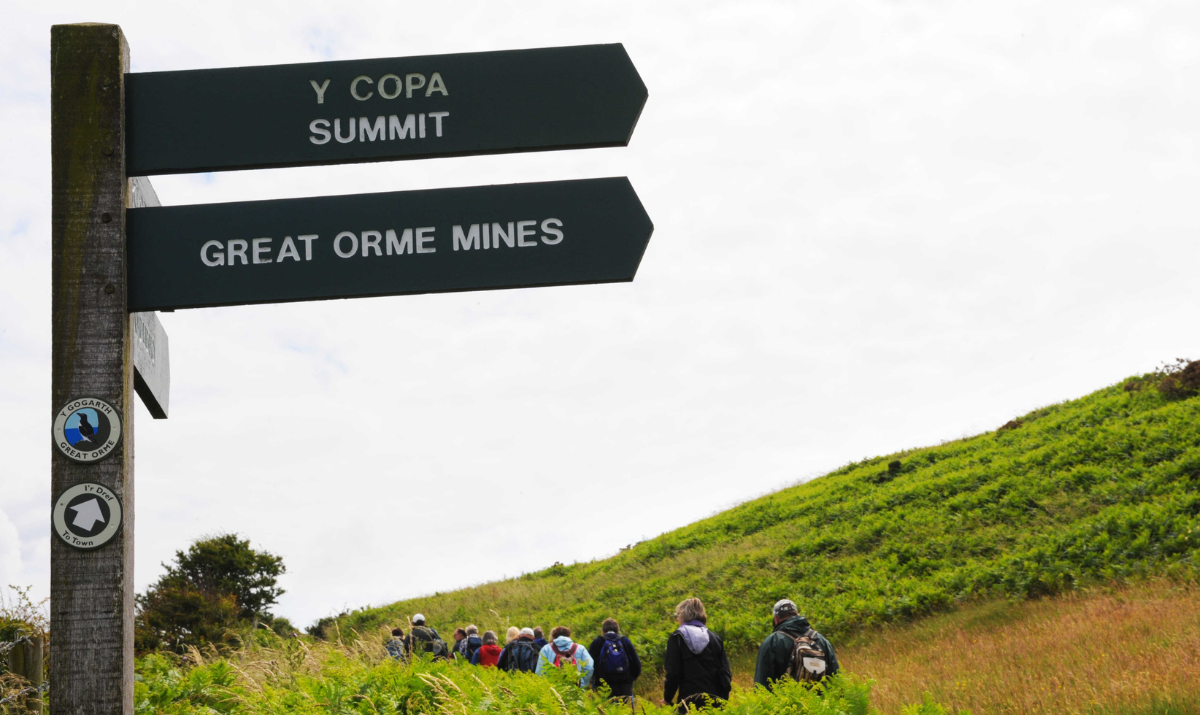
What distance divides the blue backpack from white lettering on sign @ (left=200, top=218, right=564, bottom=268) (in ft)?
25.2

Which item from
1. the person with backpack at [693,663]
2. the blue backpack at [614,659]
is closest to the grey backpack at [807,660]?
the person with backpack at [693,663]

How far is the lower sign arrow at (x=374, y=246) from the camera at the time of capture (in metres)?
4.14

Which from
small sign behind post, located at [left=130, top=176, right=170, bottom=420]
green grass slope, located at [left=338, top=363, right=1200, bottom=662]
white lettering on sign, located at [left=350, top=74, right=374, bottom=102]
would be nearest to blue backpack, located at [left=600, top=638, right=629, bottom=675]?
small sign behind post, located at [left=130, top=176, right=170, bottom=420]

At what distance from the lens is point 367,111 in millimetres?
4332

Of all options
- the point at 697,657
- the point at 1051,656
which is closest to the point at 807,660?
the point at 697,657

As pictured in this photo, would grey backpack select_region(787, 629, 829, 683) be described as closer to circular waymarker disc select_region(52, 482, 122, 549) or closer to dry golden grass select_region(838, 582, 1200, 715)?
dry golden grass select_region(838, 582, 1200, 715)

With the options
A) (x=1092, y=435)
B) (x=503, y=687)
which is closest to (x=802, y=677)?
(x=503, y=687)

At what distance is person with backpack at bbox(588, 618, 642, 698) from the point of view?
10766mm

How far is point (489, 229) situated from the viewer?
13.8 feet

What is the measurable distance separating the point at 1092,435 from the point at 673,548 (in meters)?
13.3

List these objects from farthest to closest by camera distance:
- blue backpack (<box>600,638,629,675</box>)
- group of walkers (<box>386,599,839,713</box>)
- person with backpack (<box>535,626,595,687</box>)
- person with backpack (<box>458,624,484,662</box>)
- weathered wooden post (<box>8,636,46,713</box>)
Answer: person with backpack (<box>458,624,484,662</box>) < person with backpack (<box>535,626,595,687</box>) < blue backpack (<box>600,638,629,675</box>) < group of walkers (<box>386,599,839,713</box>) < weathered wooden post (<box>8,636,46,713</box>)

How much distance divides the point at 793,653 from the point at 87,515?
229 inches

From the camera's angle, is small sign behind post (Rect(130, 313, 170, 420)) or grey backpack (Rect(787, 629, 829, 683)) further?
grey backpack (Rect(787, 629, 829, 683))

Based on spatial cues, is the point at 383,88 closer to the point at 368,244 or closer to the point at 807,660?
the point at 368,244
